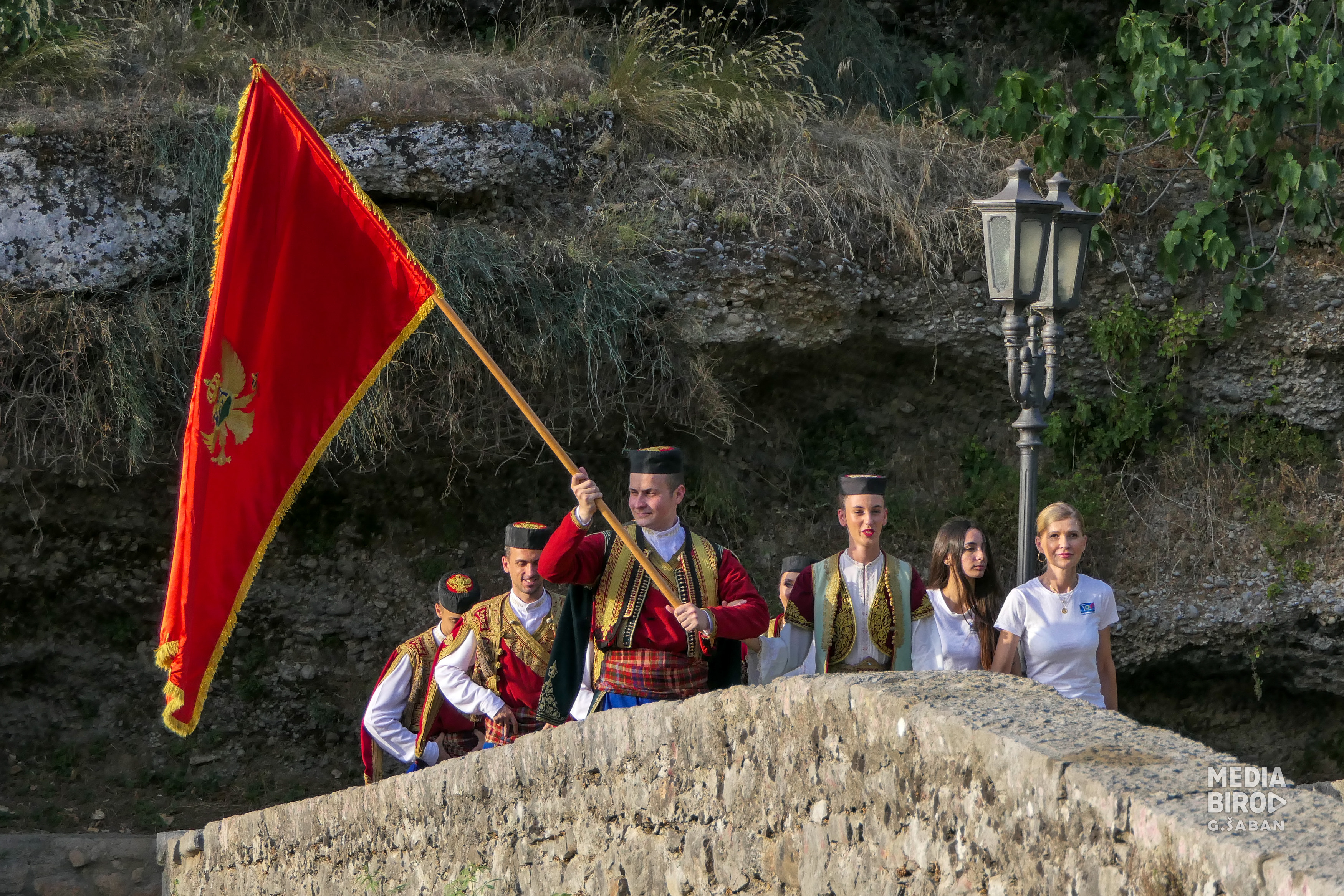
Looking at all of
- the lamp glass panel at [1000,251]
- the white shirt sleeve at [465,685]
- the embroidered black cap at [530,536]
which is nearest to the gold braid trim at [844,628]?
the embroidered black cap at [530,536]

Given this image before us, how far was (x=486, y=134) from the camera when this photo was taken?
794cm

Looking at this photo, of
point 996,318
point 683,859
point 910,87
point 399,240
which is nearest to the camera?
point 683,859

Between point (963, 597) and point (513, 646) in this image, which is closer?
point (963, 597)

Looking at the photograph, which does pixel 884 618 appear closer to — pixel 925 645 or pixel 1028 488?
pixel 925 645

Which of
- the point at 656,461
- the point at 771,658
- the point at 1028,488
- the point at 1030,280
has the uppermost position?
the point at 1030,280

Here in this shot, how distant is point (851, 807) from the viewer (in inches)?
119

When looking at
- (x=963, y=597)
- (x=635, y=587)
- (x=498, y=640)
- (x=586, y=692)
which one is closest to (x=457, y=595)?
(x=498, y=640)

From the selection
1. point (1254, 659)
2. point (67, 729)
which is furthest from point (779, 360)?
point (67, 729)

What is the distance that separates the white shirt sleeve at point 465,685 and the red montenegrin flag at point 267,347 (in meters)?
1.15

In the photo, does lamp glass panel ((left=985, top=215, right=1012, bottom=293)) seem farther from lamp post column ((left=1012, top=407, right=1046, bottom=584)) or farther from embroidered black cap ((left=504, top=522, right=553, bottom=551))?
embroidered black cap ((left=504, top=522, right=553, bottom=551))

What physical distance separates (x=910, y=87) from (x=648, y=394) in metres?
3.76

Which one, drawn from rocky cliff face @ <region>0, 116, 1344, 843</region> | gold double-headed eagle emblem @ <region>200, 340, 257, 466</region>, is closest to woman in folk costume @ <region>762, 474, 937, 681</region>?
gold double-headed eagle emblem @ <region>200, 340, 257, 466</region>

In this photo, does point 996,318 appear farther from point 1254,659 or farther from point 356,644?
point 356,644

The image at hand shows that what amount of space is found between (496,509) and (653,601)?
3.98 meters
